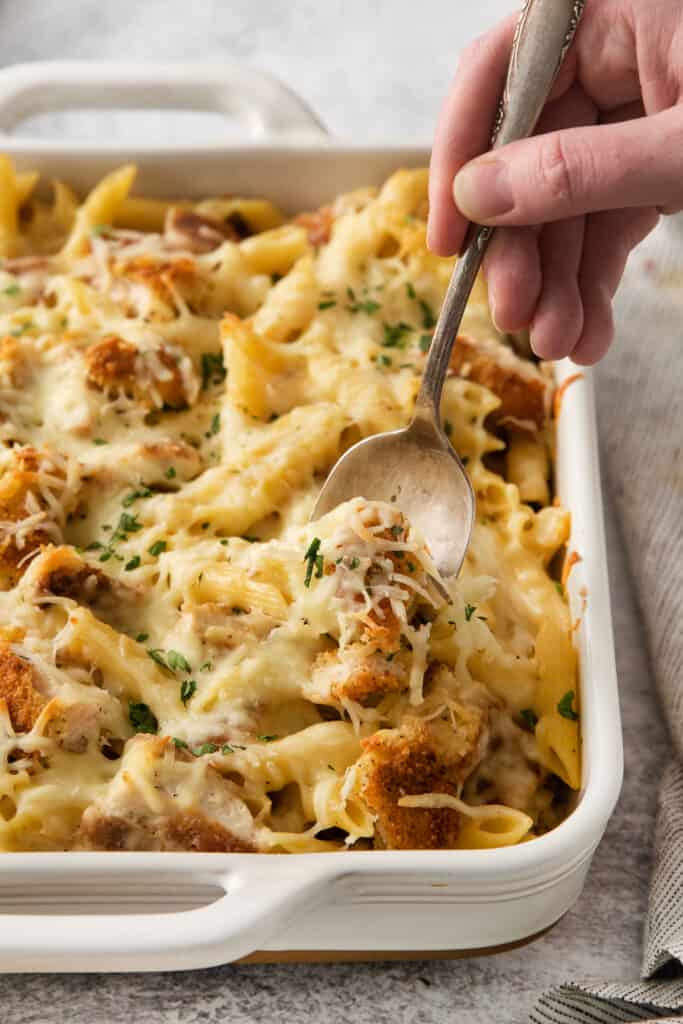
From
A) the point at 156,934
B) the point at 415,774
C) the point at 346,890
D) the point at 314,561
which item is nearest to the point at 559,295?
the point at 314,561

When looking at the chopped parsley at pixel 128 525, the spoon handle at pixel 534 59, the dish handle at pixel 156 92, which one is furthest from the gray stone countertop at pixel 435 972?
the spoon handle at pixel 534 59

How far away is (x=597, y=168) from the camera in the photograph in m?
2.15

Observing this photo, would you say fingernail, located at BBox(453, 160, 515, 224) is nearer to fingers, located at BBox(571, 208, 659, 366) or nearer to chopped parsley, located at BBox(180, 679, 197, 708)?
fingers, located at BBox(571, 208, 659, 366)

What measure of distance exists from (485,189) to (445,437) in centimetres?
50

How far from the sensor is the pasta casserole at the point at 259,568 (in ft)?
7.06

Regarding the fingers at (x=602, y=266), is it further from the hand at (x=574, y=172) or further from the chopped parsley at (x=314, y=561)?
the chopped parsley at (x=314, y=561)

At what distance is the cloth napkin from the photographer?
7.10ft

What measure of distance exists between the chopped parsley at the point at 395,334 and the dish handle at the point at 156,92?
2.28 feet

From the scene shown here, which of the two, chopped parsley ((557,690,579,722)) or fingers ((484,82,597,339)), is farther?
fingers ((484,82,597,339))

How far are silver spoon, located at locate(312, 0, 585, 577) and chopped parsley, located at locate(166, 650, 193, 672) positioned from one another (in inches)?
16.2

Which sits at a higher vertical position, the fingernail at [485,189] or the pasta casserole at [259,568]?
the fingernail at [485,189]

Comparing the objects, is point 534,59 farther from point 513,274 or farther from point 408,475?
point 408,475

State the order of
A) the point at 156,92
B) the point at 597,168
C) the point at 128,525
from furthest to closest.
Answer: the point at 156,92 < the point at 128,525 < the point at 597,168

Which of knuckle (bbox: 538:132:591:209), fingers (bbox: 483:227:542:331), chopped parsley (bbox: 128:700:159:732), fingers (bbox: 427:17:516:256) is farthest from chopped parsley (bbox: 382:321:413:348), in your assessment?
chopped parsley (bbox: 128:700:159:732)
